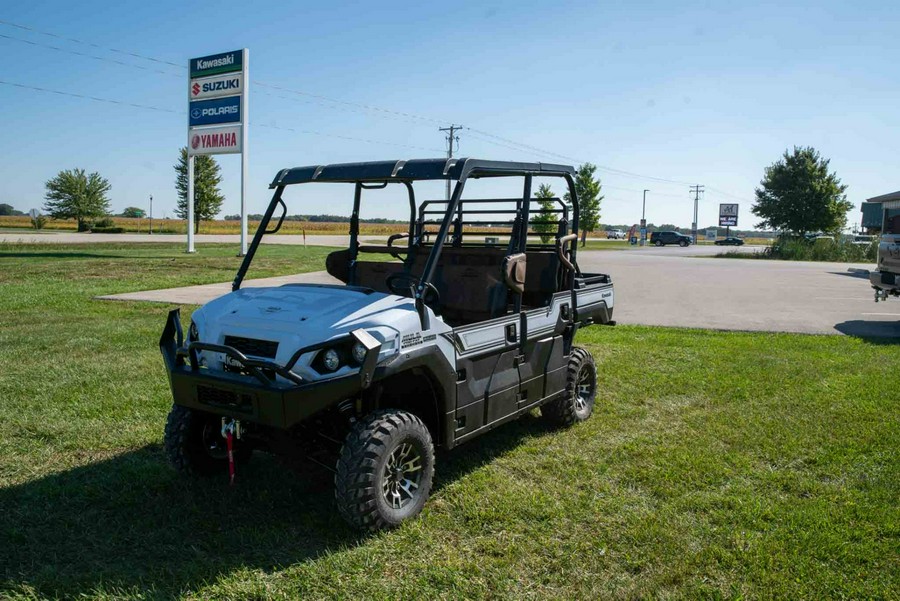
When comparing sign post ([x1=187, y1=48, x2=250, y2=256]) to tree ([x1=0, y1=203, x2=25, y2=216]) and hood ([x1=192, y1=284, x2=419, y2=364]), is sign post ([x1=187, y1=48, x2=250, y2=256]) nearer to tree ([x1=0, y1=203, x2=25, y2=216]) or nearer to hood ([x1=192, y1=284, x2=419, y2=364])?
hood ([x1=192, y1=284, x2=419, y2=364])

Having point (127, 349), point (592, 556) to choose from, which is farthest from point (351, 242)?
point (127, 349)

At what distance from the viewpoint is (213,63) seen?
92.6ft

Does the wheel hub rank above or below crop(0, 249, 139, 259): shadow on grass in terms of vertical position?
below

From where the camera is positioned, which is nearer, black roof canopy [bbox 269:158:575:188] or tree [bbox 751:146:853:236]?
black roof canopy [bbox 269:158:575:188]

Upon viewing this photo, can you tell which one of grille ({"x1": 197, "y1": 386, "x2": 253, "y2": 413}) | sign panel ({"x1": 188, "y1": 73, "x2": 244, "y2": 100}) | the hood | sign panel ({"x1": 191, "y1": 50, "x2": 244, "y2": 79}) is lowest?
grille ({"x1": 197, "y1": 386, "x2": 253, "y2": 413})

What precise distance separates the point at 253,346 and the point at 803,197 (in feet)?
163

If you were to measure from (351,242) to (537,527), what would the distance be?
3026 mm

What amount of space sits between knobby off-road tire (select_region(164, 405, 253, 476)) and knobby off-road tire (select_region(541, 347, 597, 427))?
2.38 meters

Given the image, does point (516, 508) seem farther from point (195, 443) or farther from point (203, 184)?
point (203, 184)

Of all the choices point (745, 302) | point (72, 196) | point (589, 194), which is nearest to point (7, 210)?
point (72, 196)

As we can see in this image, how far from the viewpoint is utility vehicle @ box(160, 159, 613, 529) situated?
3682 mm

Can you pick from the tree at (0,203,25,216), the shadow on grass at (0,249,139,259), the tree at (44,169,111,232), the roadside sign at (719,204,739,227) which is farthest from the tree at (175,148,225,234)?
the tree at (0,203,25,216)

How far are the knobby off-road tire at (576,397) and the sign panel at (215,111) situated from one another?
2451cm

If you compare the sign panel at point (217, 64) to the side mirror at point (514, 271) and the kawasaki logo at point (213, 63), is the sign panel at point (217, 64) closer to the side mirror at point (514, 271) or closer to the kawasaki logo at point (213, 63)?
the kawasaki logo at point (213, 63)
